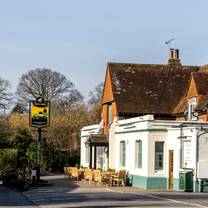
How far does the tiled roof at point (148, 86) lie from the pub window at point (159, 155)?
29.3ft

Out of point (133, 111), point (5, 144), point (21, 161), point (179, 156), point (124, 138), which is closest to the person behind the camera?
point (179, 156)

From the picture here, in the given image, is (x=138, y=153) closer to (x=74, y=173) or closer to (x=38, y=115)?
(x=38, y=115)

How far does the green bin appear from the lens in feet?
104

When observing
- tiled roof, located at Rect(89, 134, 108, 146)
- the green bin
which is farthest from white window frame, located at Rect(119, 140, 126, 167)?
the green bin

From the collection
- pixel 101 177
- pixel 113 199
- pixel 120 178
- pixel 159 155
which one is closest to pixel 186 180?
pixel 159 155

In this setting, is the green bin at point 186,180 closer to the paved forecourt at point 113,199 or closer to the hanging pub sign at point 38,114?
the paved forecourt at point 113,199

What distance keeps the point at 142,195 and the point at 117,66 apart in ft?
64.9

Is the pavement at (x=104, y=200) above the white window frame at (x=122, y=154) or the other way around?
the other way around

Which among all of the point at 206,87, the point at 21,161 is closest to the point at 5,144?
the point at 21,161

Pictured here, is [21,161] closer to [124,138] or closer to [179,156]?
[124,138]

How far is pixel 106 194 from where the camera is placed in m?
29.7

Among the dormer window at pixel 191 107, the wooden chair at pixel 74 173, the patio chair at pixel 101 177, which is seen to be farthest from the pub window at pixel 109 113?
the patio chair at pixel 101 177

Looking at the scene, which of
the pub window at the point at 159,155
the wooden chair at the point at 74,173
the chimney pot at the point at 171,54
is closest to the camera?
the pub window at the point at 159,155

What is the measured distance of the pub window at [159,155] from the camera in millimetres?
34844
